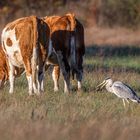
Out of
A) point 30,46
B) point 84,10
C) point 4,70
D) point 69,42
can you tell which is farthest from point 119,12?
point 30,46

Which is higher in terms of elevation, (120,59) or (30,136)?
(30,136)

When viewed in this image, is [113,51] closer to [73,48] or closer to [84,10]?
[73,48]

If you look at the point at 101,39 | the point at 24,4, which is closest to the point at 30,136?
the point at 101,39

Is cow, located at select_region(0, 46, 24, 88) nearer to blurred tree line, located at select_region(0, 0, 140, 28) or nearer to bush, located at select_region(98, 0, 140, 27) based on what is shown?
bush, located at select_region(98, 0, 140, 27)

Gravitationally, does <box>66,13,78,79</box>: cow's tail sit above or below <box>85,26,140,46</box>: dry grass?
above

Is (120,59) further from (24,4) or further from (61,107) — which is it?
(24,4)

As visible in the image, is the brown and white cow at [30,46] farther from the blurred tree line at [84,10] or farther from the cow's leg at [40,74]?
the blurred tree line at [84,10]

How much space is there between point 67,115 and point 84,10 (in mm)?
45338

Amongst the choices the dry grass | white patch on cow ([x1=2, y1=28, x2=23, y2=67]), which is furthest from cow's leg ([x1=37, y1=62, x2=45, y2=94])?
the dry grass

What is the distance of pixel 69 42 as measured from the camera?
16375 millimetres

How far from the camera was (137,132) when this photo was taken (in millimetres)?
10445

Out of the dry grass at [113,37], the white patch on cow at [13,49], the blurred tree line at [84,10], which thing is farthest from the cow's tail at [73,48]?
the blurred tree line at [84,10]

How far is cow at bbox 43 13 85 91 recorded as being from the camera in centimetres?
1631

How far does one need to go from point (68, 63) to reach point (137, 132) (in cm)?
600
